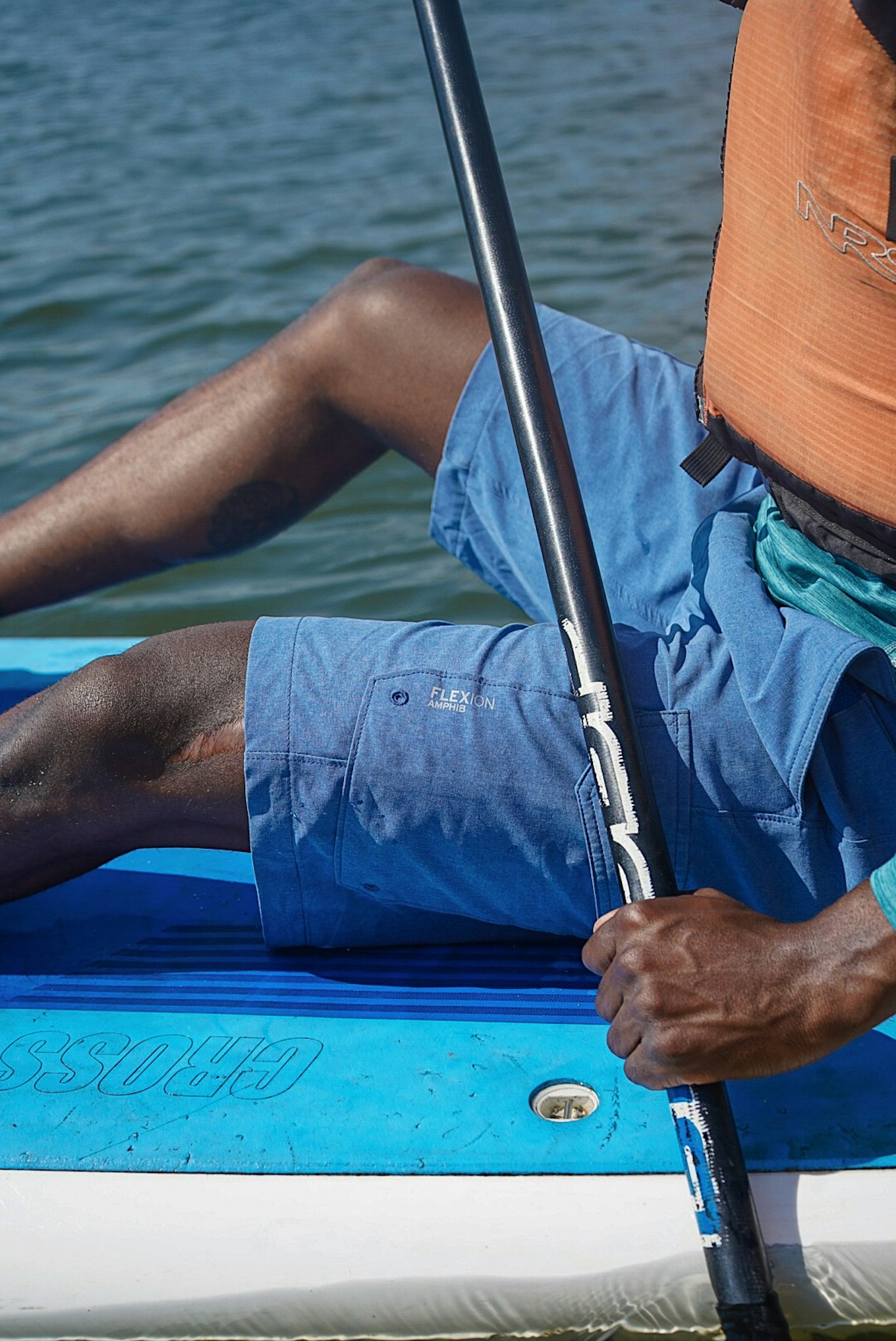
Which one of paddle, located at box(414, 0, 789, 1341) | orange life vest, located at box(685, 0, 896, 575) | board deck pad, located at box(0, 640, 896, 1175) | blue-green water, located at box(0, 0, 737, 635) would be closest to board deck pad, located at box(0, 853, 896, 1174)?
board deck pad, located at box(0, 640, 896, 1175)

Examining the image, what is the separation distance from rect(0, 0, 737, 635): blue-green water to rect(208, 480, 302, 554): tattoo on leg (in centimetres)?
135

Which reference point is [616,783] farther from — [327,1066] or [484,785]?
[327,1066]

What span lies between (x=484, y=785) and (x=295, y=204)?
524 cm

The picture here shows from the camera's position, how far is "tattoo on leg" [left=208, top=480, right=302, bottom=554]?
1.94 meters

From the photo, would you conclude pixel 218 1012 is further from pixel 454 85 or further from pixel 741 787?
pixel 454 85

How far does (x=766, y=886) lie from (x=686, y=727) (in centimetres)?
17

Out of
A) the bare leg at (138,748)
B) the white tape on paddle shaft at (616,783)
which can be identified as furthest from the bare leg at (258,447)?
the white tape on paddle shaft at (616,783)

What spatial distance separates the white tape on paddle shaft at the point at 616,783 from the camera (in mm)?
1239

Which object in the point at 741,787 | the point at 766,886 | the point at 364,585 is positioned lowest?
the point at 364,585

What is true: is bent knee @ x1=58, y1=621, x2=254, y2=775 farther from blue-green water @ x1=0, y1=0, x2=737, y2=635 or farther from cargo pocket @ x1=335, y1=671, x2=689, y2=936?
blue-green water @ x1=0, y1=0, x2=737, y2=635

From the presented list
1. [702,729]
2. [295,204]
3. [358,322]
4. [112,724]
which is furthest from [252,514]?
[295,204]

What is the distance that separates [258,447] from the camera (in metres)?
1.92

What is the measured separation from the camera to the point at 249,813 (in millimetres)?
1364

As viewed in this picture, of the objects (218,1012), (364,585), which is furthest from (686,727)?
(364,585)
